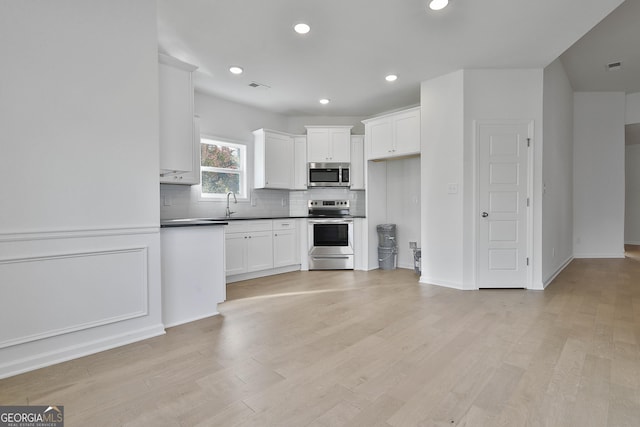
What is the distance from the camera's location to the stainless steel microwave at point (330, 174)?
5.49 m

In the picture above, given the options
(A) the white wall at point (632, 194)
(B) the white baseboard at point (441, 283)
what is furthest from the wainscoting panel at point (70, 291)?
(A) the white wall at point (632, 194)

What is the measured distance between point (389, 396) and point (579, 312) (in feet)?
8.28

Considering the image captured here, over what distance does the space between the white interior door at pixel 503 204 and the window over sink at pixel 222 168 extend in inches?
139

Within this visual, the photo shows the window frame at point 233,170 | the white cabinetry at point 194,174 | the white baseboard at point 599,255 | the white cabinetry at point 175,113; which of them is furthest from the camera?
the white baseboard at point 599,255

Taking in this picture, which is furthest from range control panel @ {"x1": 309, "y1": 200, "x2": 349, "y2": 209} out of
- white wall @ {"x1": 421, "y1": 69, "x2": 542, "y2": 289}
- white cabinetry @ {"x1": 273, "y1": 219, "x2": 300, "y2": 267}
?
white wall @ {"x1": 421, "y1": 69, "x2": 542, "y2": 289}

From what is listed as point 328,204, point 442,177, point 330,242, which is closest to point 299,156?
point 328,204

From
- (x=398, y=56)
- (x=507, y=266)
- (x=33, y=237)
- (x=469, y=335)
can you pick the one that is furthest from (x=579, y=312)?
(x=33, y=237)

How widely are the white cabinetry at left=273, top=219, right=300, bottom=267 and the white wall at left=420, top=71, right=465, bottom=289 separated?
205cm

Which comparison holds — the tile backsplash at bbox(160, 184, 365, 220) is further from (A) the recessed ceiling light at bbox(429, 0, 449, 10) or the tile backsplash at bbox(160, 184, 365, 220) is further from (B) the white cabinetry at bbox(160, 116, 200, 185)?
(A) the recessed ceiling light at bbox(429, 0, 449, 10)

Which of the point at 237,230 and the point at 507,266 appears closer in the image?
the point at 507,266

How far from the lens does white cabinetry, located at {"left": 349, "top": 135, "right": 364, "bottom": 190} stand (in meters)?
5.48

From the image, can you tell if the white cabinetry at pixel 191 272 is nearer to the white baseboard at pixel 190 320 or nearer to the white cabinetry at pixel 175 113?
the white baseboard at pixel 190 320

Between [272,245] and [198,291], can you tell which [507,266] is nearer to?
[272,245]

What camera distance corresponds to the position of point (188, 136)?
3.01m
